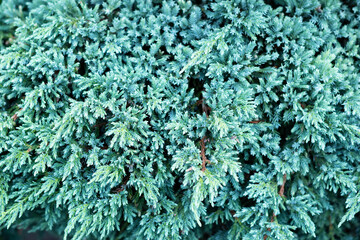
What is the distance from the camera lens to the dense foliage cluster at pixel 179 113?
201 cm

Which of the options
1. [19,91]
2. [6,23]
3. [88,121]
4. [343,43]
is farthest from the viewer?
[6,23]

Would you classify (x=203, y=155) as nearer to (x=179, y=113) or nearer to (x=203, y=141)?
(x=203, y=141)

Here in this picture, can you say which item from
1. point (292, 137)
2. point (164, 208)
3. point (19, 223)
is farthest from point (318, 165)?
point (19, 223)

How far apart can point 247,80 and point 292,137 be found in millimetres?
506

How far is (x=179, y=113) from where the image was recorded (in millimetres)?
2053

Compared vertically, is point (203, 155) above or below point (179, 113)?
below

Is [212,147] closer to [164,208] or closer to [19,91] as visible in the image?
[164,208]

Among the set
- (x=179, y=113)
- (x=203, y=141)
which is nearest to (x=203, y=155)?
(x=203, y=141)

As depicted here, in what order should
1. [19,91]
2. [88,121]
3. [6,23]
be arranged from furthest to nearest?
[6,23] → [19,91] → [88,121]

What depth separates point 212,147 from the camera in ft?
6.74

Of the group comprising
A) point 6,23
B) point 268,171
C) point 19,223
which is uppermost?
point 6,23

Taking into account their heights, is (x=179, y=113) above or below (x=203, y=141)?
above

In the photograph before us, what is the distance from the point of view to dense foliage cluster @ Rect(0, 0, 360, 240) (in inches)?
79.1

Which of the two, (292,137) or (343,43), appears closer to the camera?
(292,137)
